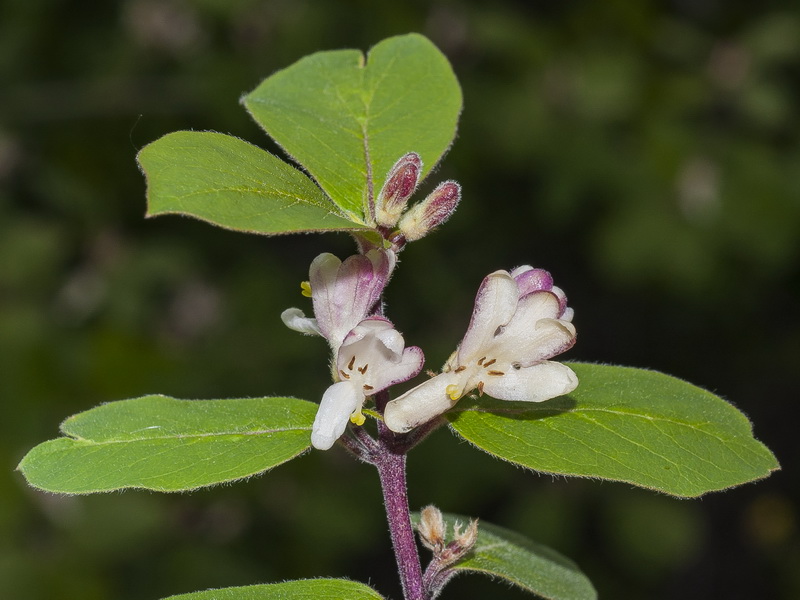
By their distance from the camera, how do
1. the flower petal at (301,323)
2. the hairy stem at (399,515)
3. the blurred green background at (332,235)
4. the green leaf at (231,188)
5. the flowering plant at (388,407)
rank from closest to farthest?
the green leaf at (231,188), the flowering plant at (388,407), the hairy stem at (399,515), the flower petal at (301,323), the blurred green background at (332,235)

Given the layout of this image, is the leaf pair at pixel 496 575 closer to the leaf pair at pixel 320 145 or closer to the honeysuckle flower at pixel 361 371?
the honeysuckle flower at pixel 361 371

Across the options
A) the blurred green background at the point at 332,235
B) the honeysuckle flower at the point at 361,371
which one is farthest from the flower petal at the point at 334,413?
the blurred green background at the point at 332,235

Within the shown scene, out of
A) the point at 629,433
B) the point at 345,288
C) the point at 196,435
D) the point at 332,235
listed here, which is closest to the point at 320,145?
the point at 345,288

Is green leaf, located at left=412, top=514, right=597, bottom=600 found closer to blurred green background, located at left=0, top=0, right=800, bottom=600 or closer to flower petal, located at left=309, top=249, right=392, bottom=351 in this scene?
flower petal, located at left=309, top=249, right=392, bottom=351

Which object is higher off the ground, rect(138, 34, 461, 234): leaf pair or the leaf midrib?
rect(138, 34, 461, 234): leaf pair

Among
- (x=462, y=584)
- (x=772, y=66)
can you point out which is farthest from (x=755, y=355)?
(x=462, y=584)

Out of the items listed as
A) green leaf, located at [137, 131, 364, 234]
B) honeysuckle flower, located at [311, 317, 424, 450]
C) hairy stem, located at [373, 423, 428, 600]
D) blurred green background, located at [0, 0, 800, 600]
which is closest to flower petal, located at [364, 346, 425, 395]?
honeysuckle flower, located at [311, 317, 424, 450]
